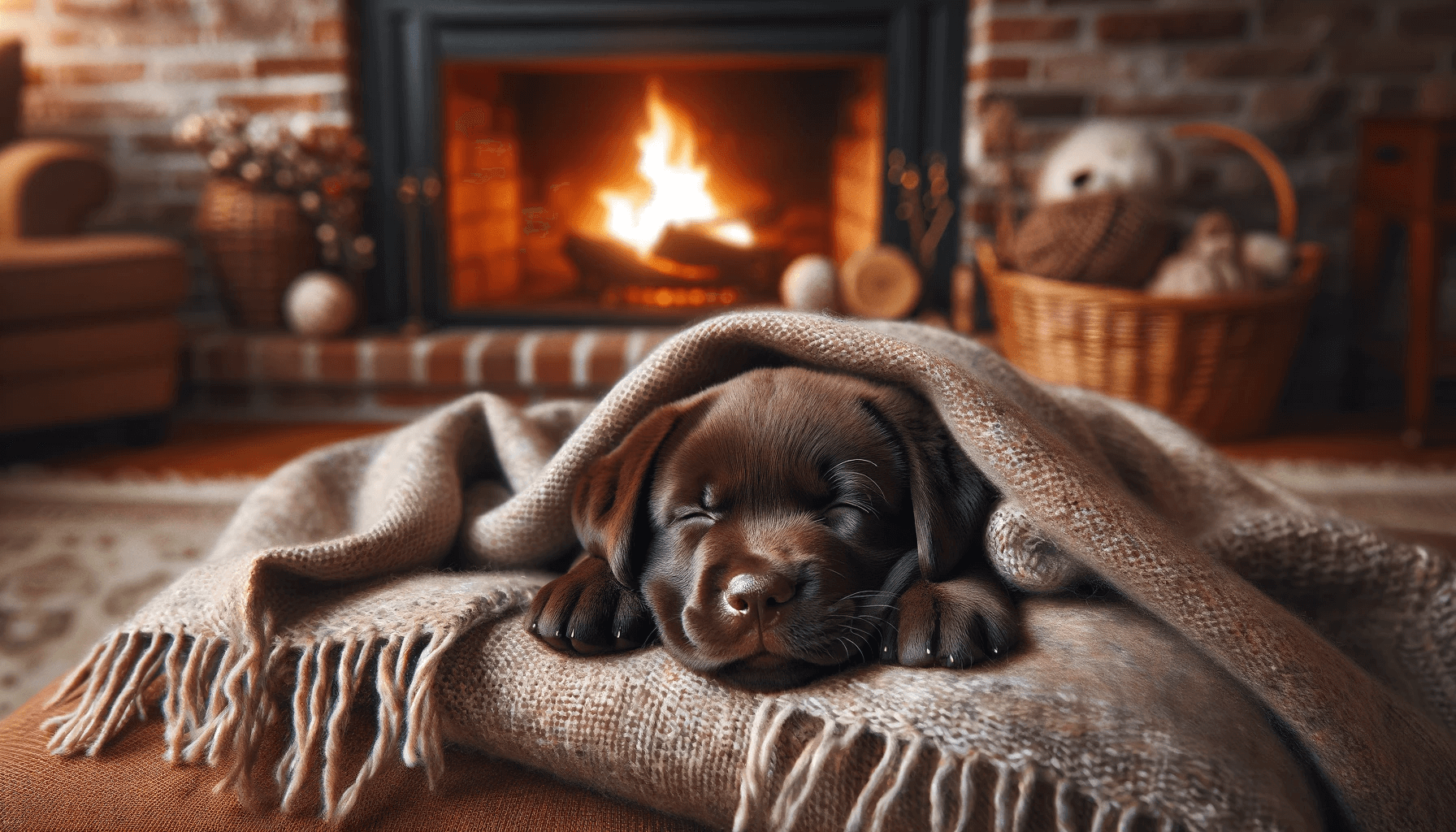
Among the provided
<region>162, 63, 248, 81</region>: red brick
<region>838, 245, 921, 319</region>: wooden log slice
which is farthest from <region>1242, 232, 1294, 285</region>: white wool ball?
<region>162, 63, 248, 81</region>: red brick

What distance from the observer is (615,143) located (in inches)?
143

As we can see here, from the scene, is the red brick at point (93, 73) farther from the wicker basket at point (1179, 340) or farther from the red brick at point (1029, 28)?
the wicker basket at point (1179, 340)

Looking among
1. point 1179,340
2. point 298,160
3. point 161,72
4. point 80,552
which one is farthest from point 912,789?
point 161,72

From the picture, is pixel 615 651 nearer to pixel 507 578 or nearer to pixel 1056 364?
pixel 507 578

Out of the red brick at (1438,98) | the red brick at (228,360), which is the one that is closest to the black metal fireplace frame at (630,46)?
the red brick at (228,360)

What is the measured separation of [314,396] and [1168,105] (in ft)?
9.42

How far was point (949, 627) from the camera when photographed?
84 cm

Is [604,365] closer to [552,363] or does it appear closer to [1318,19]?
[552,363]

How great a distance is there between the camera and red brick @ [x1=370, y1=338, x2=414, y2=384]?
3291 millimetres

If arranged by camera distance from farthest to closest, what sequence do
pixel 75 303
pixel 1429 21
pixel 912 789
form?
pixel 1429 21, pixel 75 303, pixel 912 789

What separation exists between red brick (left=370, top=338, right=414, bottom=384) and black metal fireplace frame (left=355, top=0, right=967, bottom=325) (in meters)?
0.36

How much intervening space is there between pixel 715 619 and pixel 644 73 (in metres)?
3.06

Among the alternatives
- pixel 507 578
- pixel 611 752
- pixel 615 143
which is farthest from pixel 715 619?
pixel 615 143

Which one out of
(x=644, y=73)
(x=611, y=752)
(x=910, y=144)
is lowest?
(x=611, y=752)
